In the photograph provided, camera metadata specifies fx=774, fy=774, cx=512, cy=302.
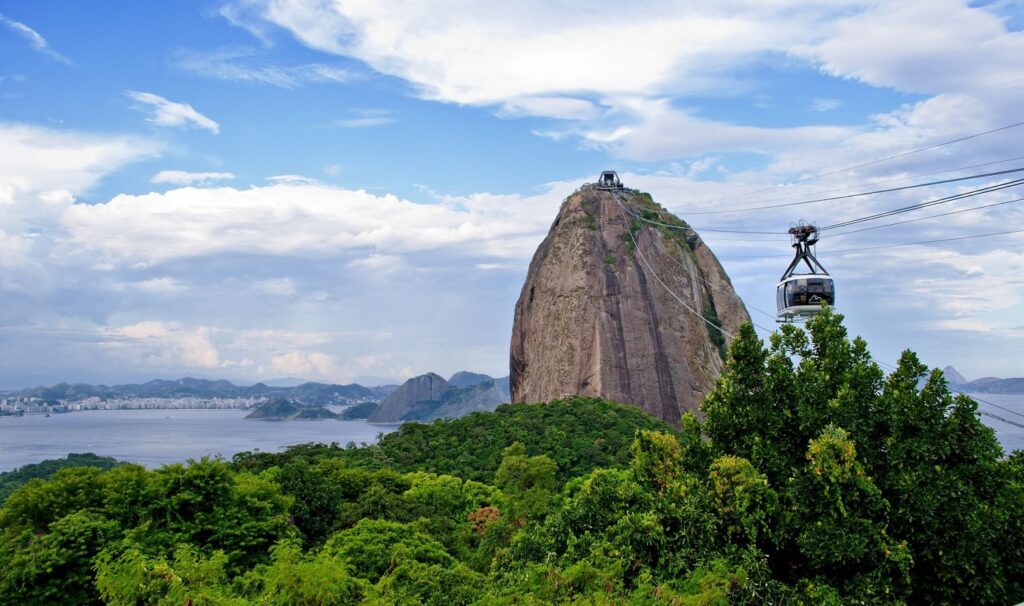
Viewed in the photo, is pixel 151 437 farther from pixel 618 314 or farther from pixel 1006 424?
pixel 1006 424

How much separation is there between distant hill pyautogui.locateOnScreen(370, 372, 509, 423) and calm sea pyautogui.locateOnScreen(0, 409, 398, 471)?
6.80 meters

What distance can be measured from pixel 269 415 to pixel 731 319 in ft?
514

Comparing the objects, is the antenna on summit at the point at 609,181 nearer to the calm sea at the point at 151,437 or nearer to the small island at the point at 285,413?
the calm sea at the point at 151,437

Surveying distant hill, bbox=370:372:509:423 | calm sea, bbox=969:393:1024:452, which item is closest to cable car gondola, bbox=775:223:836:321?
calm sea, bbox=969:393:1024:452

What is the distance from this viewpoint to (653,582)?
1183cm

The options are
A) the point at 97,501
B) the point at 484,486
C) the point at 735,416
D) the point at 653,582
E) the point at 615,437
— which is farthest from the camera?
the point at 615,437

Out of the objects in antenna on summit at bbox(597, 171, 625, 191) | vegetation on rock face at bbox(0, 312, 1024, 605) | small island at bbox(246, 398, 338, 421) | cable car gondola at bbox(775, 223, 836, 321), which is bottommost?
small island at bbox(246, 398, 338, 421)

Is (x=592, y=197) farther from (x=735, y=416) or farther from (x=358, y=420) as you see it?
(x=358, y=420)

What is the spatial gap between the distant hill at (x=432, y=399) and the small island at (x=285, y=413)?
12.9 m

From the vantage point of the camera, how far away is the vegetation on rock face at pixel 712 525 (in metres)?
12.0

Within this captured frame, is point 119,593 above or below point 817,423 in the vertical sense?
below

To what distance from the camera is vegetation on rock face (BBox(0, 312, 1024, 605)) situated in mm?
11977

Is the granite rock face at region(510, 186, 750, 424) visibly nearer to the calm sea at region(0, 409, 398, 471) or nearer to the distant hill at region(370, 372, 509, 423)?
the calm sea at region(0, 409, 398, 471)

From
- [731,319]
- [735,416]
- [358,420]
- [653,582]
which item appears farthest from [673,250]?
[358,420]
